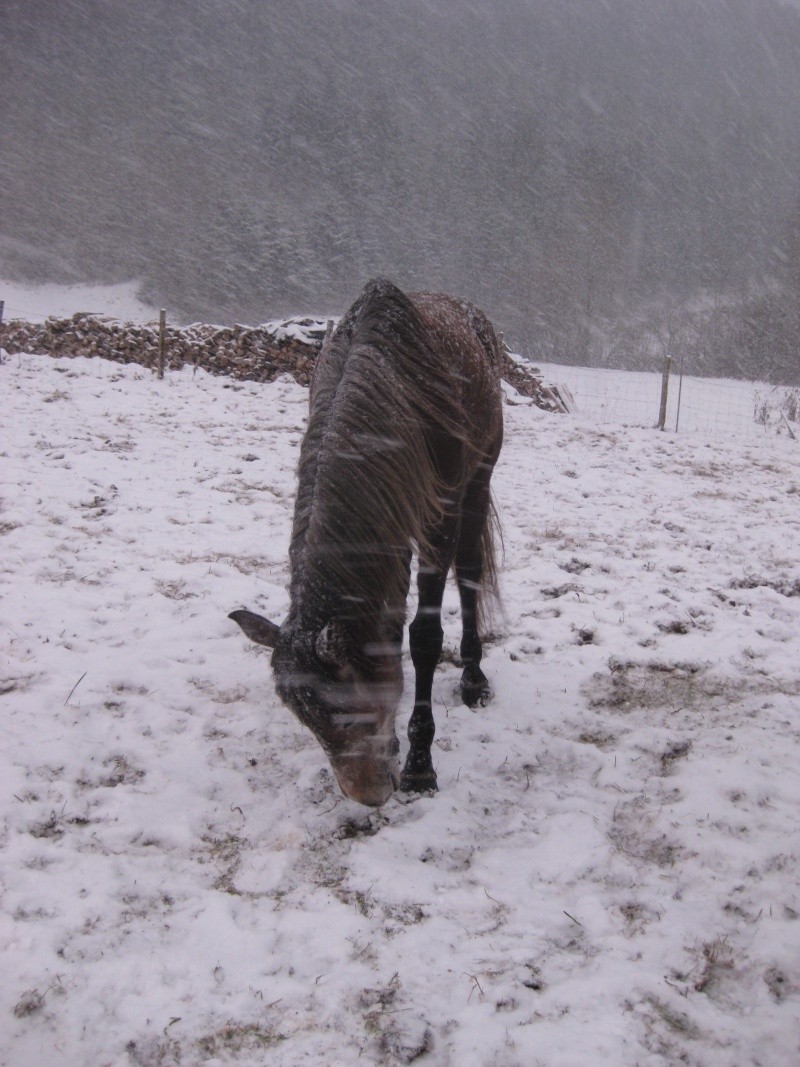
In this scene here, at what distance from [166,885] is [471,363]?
2.21m

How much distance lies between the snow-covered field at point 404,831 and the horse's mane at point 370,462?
911 millimetres

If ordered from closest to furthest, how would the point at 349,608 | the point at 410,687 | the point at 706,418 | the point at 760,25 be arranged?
the point at 349,608, the point at 410,687, the point at 706,418, the point at 760,25

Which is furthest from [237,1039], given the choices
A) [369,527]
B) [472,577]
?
[472,577]

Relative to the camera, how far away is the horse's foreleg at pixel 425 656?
2.46 metres

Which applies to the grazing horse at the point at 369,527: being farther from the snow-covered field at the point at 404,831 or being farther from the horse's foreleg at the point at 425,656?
the snow-covered field at the point at 404,831

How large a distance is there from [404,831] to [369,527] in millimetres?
1129

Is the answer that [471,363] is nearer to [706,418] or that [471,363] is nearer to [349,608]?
[349,608]

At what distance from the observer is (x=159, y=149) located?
33.9 metres

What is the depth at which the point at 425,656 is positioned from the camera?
259 centimetres

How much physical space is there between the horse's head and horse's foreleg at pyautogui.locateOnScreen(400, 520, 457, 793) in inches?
14.5

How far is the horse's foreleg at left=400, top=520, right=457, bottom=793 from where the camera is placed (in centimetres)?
246

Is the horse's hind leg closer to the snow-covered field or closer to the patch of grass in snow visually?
the snow-covered field

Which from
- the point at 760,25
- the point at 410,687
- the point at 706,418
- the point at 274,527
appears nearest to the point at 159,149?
the point at 706,418

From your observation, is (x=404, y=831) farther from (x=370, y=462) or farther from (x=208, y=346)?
(x=208, y=346)
